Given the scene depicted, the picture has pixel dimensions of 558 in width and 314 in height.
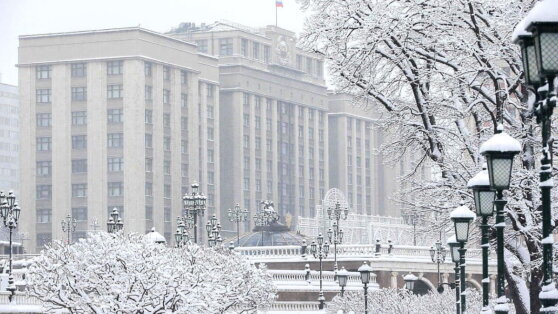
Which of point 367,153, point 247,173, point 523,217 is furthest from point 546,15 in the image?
point 367,153

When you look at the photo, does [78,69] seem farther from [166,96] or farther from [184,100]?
[184,100]

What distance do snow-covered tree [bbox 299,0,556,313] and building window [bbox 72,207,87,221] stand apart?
112 m

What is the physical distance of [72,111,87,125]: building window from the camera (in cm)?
14700

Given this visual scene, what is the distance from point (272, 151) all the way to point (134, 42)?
34.5 metres

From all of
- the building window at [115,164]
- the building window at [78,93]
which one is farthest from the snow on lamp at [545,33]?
the building window at [78,93]

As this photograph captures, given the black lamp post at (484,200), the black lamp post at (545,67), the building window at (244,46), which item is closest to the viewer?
the black lamp post at (545,67)

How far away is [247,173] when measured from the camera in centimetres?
16625

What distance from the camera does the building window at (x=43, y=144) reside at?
5846 inches

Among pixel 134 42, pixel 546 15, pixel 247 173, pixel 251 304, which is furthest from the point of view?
pixel 247 173

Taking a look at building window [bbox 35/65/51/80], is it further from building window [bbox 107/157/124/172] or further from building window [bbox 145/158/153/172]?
building window [bbox 145/158/153/172]

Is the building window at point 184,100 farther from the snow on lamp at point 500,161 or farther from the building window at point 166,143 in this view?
the snow on lamp at point 500,161

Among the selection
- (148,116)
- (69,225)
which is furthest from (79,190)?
(69,225)

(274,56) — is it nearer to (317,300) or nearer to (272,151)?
(272,151)

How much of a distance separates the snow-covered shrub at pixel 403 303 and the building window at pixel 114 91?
8124 cm
